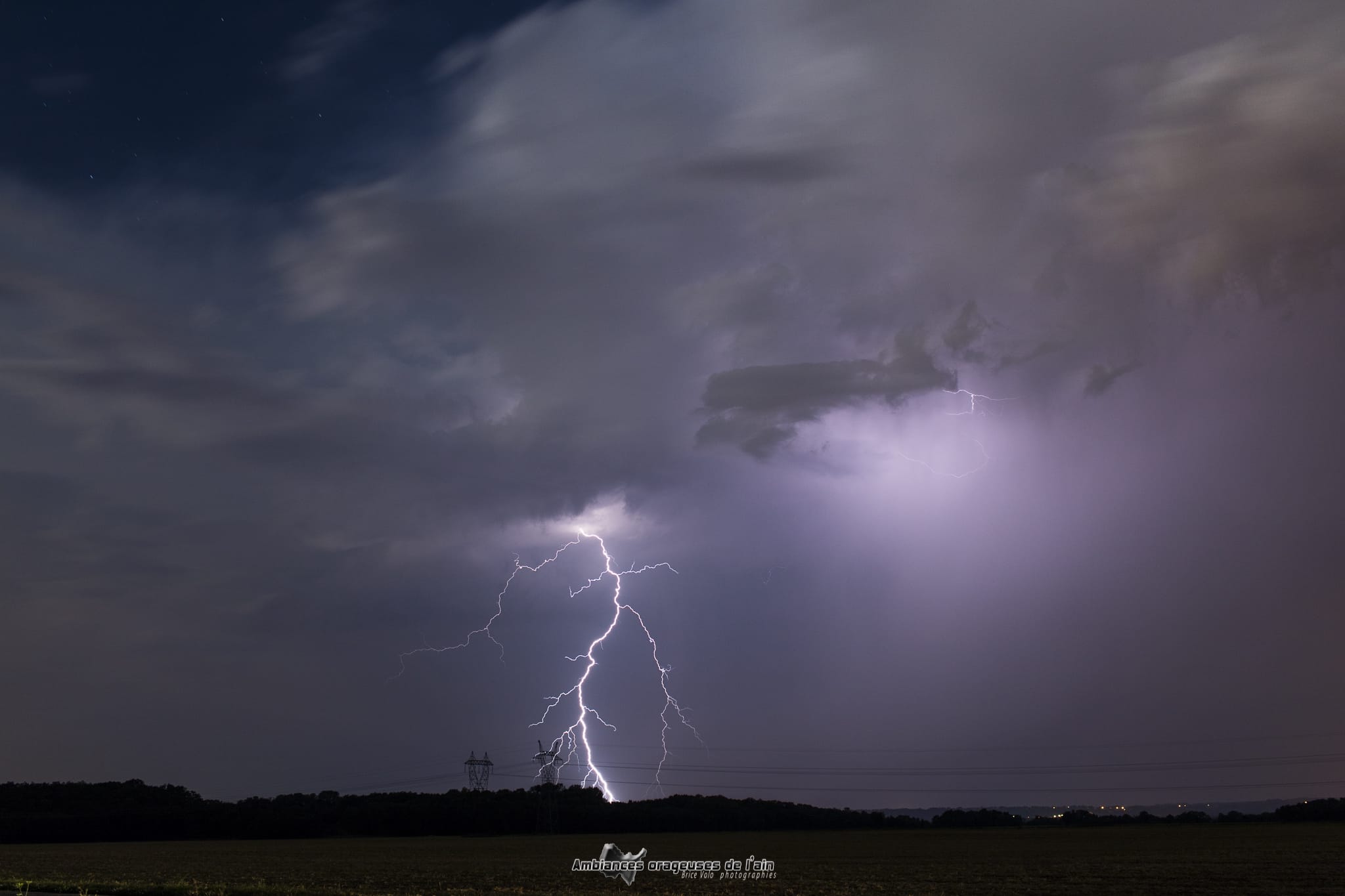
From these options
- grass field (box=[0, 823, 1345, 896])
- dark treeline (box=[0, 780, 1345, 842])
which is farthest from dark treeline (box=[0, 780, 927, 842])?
grass field (box=[0, 823, 1345, 896])

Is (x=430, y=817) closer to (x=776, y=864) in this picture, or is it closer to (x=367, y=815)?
(x=367, y=815)

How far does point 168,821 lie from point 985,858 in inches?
3345

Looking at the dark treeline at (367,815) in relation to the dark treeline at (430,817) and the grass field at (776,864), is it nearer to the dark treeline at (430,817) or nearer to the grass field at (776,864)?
the dark treeline at (430,817)

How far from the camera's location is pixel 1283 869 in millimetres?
37469

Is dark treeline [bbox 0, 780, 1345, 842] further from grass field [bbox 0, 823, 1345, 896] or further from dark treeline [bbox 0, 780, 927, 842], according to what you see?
grass field [bbox 0, 823, 1345, 896]

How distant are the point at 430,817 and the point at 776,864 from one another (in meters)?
72.4

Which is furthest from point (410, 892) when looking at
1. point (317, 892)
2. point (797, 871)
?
point (797, 871)

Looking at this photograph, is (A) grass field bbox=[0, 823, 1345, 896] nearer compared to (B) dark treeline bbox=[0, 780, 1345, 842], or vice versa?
(A) grass field bbox=[0, 823, 1345, 896]

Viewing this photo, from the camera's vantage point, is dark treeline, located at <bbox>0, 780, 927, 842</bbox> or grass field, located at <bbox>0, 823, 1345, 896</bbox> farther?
dark treeline, located at <bbox>0, 780, 927, 842</bbox>

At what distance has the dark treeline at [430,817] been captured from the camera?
326ft

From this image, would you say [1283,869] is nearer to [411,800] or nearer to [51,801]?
[411,800]

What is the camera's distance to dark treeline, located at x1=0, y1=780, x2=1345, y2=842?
99438 millimetres

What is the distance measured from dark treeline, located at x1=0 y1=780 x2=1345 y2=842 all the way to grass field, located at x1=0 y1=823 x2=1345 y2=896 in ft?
49.0

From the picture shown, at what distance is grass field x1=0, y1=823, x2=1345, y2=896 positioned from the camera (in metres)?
30.9
